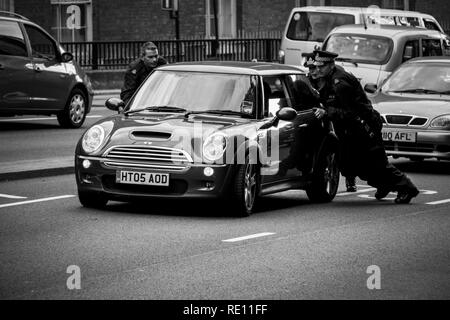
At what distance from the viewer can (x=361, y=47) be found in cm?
2484

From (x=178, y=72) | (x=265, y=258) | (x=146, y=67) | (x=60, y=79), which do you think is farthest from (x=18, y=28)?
(x=265, y=258)

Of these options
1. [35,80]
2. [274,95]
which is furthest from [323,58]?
[35,80]

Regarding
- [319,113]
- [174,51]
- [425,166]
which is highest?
[319,113]

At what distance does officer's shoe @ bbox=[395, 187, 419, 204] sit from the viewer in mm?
13805

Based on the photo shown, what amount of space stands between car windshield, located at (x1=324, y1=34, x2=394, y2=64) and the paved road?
10461 millimetres

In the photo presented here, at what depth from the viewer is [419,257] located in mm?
10141

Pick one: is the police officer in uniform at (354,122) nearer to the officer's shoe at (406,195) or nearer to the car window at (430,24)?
the officer's shoe at (406,195)

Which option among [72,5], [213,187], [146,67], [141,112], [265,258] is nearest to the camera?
[265,258]

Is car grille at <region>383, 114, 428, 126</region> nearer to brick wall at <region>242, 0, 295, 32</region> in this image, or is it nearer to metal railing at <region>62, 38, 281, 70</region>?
metal railing at <region>62, 38, 281, 70</region>

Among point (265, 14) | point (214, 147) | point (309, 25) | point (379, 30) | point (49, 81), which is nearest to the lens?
point (214, 147)

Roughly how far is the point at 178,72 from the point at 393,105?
4.97 metres

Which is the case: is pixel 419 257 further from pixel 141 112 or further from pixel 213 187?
pixel 141 112

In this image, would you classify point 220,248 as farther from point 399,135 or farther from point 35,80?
point 35,80

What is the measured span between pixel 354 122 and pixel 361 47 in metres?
10.9
